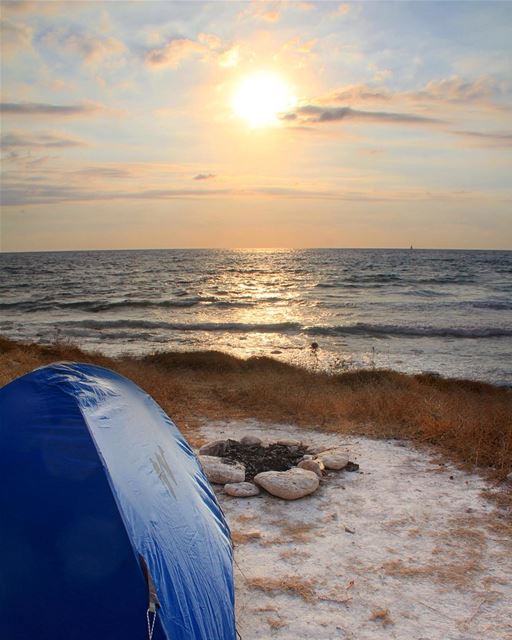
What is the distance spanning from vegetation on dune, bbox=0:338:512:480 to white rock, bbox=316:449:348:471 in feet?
5.16

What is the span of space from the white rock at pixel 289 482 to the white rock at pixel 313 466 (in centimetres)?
28

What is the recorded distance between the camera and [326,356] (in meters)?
18.7

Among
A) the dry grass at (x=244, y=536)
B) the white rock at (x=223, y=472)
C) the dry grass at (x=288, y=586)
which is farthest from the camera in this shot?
the white rock at (x=223, y=472)

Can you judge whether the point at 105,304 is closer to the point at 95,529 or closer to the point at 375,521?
the point at 375,521

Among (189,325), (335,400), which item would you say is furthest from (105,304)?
(335,400)

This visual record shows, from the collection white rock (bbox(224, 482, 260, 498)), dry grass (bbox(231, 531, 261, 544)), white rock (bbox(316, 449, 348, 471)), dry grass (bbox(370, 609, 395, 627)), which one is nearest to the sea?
white rock (bbox(316, 449, 348, 471))

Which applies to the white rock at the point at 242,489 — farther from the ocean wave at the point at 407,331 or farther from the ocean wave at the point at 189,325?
the ocean wave at the point at 189,325

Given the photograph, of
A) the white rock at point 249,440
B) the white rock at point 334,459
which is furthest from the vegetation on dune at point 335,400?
the white rock at point 334,459

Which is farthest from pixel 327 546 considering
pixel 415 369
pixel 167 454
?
pixel 415 369

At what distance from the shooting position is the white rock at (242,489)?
667 centimetres

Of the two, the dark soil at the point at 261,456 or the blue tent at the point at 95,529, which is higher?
the blue tent at the point at 95,529

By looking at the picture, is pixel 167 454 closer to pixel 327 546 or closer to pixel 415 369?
pixel 327 546

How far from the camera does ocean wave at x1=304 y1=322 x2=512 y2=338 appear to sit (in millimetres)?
23062

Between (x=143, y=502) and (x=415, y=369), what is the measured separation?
46.8ft
